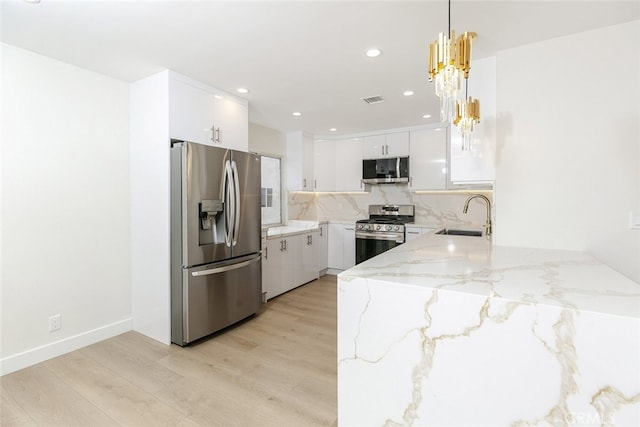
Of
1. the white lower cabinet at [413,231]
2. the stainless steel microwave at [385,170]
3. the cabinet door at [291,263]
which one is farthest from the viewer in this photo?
the stainless steel microwave at [385,170]

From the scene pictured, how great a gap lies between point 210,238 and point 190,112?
1.16 meters

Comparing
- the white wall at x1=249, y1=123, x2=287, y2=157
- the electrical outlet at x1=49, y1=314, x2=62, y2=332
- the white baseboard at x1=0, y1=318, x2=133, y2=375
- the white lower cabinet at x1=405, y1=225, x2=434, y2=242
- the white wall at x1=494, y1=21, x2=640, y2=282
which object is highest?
the white wall at x1=249, y1=123, x2=287, y2=157

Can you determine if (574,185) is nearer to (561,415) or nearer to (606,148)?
(606,148)

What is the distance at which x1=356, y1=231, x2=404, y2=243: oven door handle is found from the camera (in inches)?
174

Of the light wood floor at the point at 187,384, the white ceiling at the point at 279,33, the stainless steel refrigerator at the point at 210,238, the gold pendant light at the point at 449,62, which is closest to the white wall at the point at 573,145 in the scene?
the white ceiling at the point at 279,33

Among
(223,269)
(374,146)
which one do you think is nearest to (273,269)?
(223,269)

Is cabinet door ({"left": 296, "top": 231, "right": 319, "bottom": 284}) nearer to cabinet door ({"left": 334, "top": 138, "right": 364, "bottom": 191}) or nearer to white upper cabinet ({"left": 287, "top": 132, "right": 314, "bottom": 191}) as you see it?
white upper cabinet ({"left": 287, "top": 132, "right": 314, "bottom": 191})

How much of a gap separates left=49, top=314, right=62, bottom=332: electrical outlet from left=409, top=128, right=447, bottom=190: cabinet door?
4.29 metres

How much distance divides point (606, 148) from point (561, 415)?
6.17ft

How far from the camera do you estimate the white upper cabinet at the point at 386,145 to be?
4.64m

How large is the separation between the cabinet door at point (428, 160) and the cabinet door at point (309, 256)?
1.70 meters

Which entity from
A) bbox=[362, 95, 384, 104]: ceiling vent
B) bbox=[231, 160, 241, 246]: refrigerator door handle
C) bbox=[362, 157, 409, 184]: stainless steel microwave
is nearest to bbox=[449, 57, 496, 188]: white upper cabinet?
bbox=[362, 95, 384, 104]: ceiling vent

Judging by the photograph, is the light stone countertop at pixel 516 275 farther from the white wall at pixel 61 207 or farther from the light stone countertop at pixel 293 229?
the white wall at pixel 61 207

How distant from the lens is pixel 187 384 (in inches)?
83.1
